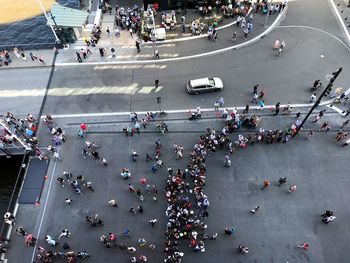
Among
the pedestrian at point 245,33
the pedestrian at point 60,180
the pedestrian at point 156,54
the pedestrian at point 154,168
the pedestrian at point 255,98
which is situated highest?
the pedestrian at point 245,33

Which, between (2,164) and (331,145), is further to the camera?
(2,164)

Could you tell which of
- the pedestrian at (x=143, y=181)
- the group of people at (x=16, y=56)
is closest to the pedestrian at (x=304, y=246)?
the pedestrian at (x=143, y=181)

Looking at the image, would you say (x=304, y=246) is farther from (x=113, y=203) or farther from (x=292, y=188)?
(x=113, y=203)

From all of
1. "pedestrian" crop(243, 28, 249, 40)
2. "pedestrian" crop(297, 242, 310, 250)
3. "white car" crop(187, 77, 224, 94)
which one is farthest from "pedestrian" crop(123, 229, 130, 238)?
"pedestrian" crop(243, 28, 249, 40)

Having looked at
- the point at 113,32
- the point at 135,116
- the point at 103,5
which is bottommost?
the point at 135,116

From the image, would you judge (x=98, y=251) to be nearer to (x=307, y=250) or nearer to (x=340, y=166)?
(x=307, y=250)

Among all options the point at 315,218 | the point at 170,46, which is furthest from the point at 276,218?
the point at 170,46

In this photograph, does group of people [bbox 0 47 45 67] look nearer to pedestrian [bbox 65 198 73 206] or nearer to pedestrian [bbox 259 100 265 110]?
pedestrian [bbox 65 198 73 206]

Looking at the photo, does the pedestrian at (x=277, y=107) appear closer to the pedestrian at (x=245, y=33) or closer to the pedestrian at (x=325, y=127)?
the pedestrian at (x=325, y=127)
